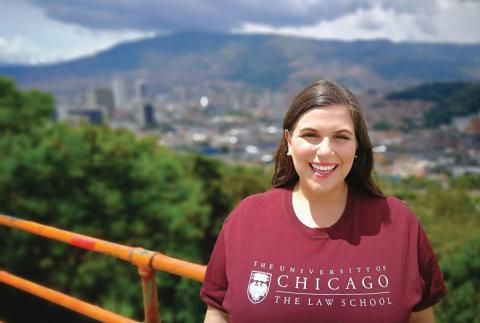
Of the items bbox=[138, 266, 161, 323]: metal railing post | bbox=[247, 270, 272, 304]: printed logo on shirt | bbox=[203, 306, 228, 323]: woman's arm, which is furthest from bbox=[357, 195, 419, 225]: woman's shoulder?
bbox=[138, 266, 161, 323]: metal railing post

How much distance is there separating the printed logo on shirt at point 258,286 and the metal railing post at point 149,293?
1.76 feet

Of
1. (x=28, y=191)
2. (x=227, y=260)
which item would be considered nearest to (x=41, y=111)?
(x=28, y=191)

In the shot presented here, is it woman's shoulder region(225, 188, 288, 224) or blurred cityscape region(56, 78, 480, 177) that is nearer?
woman's shoulder region(225, 188, 288, 224)

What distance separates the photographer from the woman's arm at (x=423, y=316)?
3.58 ft

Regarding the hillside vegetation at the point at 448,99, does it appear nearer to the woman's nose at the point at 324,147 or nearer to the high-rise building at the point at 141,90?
the woman's nose at the point at 324,147

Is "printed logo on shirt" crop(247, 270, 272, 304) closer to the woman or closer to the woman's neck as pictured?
the woman

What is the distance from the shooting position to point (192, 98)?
433ft

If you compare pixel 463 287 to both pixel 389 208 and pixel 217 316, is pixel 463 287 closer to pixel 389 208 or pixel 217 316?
pixel 389 208

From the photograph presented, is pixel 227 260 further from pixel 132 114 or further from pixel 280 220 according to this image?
pixel 132 114

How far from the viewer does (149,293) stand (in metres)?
1.51

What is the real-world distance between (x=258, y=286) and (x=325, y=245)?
18cm

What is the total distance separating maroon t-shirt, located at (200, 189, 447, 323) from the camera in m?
1.00

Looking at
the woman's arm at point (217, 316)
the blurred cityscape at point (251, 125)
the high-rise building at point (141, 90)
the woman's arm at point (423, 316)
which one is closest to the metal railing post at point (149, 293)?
the woman's arm at point (217, 316)

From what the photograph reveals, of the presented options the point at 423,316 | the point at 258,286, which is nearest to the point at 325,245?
the point at 258,286
